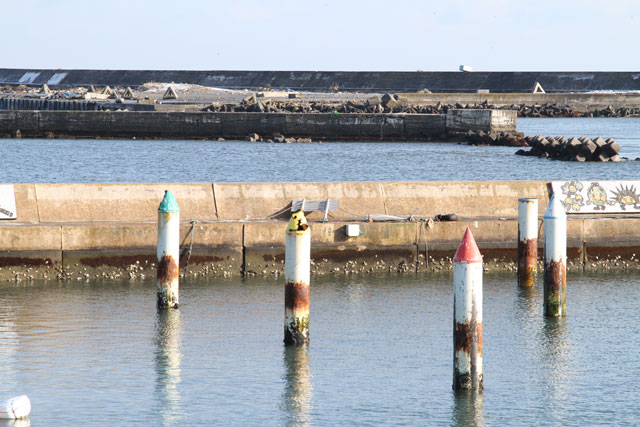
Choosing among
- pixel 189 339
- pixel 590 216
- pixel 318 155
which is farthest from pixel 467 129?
pixel 189 339

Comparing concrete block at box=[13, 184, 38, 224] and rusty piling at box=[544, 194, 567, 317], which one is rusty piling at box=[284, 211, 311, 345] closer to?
rusty piling at box=[544, 194, 567, 317]

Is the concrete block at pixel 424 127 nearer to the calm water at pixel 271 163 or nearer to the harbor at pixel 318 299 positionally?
the calm water at pixel 271 163

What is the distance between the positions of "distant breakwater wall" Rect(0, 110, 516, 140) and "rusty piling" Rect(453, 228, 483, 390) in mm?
61018

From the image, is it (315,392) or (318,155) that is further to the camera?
(318,155)

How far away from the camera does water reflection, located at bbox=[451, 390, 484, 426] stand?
1166cm

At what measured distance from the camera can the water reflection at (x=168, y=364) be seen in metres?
12.0

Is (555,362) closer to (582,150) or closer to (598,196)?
(598,196)

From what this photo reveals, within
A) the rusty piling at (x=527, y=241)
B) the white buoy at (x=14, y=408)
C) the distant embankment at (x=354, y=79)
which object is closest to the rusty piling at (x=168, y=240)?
the white buoy at (x=14, y=408)

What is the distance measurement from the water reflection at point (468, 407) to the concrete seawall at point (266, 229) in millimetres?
7663

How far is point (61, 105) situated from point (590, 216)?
72.2 m

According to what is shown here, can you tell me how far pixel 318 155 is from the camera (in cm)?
6150

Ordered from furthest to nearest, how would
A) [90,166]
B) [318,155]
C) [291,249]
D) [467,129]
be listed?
[467,129], [318,155], [90,166], [291,249]

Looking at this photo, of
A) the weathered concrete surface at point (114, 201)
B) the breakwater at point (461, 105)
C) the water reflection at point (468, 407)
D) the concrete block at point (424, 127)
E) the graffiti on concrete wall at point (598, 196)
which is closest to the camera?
the water reflection at point (468, 407)

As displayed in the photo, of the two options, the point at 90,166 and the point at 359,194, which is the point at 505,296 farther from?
the point at 90,166
